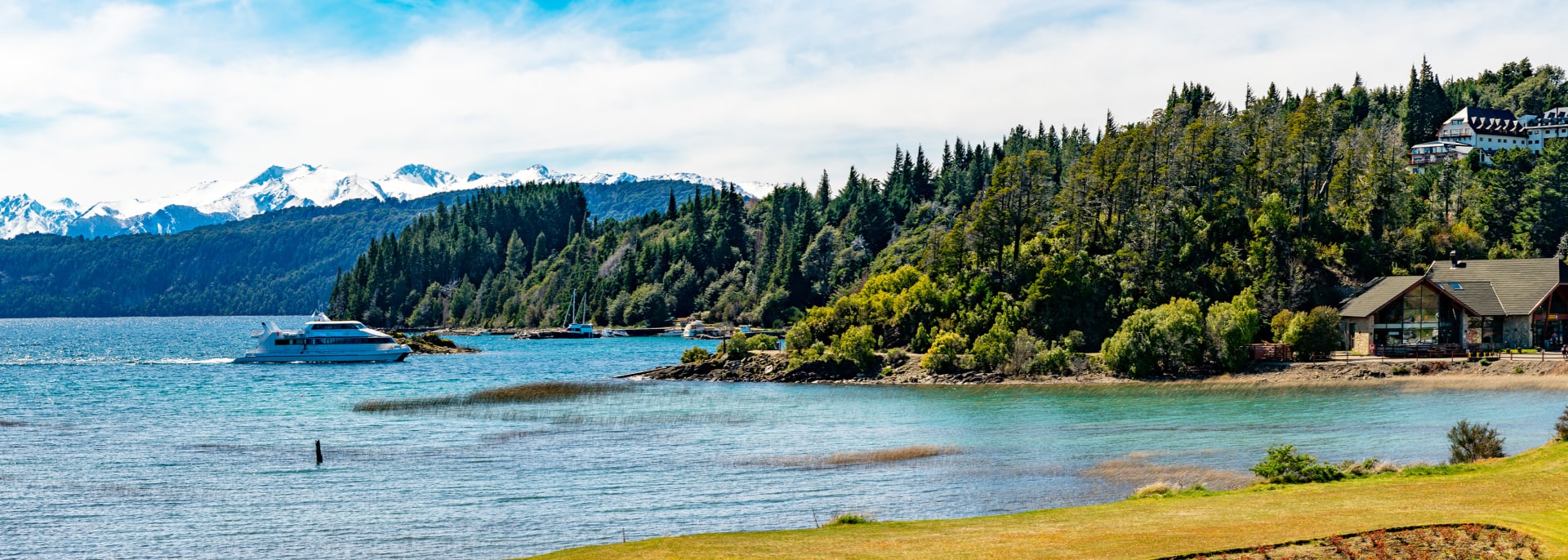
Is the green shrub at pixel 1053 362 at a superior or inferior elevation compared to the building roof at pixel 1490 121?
inferior

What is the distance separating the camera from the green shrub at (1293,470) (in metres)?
33.0

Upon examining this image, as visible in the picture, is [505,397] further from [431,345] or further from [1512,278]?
[431,345]

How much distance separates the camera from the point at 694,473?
4422cm

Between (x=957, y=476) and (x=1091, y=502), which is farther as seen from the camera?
(x=957, y=476)

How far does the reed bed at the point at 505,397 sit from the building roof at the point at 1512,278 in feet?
209

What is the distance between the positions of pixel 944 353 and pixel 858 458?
42631 mm

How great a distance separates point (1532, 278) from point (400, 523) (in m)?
84.8

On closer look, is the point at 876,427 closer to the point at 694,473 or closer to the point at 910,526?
the point at 694,473

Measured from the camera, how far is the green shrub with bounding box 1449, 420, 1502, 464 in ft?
121

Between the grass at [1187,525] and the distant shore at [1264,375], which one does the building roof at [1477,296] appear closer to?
the distant shore at [1264,375]

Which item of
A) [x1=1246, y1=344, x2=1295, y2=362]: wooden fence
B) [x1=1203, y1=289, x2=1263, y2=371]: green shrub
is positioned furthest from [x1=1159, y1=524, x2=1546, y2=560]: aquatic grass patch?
[x1=1246, y1=344, x2=1295, y2=362]: wooden fence

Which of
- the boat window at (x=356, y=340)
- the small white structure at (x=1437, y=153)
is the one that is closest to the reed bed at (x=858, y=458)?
the boat window at (x=356, y=340)

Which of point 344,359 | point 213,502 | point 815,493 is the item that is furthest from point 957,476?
point 344,359

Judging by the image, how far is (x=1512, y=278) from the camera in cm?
8644
